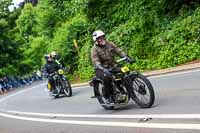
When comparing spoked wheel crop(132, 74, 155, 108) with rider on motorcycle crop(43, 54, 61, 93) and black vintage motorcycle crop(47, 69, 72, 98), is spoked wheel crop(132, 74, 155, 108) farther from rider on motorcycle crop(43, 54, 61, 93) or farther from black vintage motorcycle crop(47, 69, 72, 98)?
rider on motorcycle crop(43, 54, 61, 93)

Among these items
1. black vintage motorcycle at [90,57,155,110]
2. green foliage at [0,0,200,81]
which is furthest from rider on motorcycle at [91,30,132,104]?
green foliage at [0,0,200,81]

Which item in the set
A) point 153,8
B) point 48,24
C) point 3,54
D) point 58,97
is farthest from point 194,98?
point 3,54

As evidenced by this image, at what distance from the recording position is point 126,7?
87.7 ft

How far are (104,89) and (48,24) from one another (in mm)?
29916

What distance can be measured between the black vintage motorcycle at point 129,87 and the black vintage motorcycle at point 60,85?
7661 millimetres

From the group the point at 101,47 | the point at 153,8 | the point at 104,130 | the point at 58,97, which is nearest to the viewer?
the point at 104,130

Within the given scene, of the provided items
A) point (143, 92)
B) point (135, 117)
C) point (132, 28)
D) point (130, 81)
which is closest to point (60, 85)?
point (132, 28)

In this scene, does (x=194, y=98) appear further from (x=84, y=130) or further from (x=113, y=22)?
(x=113, y=22)

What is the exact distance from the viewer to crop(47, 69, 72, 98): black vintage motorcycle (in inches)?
763

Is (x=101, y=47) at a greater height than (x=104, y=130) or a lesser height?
greater

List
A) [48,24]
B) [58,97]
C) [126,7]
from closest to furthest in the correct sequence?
[58,97], [126,7], [48,24]

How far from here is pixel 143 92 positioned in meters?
10.5

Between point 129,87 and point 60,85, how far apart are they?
30.6 feet

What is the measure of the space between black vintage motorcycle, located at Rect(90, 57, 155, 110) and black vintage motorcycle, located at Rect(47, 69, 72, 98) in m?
7.66
